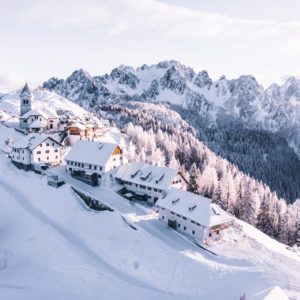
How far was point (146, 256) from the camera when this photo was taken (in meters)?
48.2

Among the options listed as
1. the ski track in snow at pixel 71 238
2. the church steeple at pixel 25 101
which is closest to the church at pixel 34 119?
the church steeple at pixel 25 101

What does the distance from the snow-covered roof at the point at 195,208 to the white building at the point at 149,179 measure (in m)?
4.61

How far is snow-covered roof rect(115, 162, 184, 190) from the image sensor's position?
66812mm

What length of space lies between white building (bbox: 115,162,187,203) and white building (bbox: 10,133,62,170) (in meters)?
20.7

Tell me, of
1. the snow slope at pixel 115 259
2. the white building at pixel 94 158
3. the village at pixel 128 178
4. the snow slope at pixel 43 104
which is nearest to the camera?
the snow slope at pixel 115 259

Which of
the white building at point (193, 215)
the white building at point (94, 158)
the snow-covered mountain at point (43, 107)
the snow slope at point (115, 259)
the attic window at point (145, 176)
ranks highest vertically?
the snow-covered mountain at point (43, 107)

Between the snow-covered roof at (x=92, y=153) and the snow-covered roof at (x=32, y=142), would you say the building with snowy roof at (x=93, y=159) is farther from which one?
the snow-covered roof at (x=32, y=142)

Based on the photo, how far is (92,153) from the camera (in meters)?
76.9

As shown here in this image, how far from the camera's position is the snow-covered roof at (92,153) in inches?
2923

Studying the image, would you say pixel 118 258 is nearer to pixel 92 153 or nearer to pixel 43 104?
pixel 92 153

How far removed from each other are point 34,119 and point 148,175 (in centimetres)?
5613

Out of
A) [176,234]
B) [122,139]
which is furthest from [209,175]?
[176,234]

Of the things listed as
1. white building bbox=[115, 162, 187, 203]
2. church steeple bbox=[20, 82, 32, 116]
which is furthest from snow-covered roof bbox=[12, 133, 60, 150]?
church steeple bbox=[20, 82, 32, 116]

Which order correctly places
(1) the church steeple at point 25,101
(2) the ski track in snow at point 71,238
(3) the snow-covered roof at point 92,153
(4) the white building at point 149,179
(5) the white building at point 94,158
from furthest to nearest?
(1) the church steeple at point 25,101, (3) the snow-covered roof at point 92,153, (5) the white building at point 94,158, (4) the white building at point 149,179, (2) the ski track in snow at point 71,238
